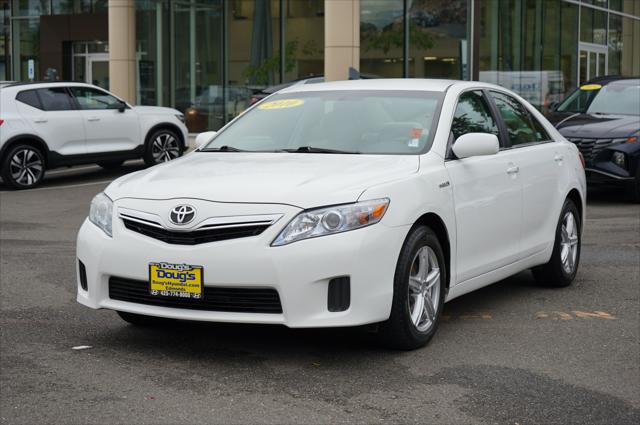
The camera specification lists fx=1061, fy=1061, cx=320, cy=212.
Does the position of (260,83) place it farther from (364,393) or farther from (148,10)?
(364,393)

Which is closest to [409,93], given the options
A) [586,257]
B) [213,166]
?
[213,166]

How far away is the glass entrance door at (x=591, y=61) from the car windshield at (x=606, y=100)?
1696 centimetres

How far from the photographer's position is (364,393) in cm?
517

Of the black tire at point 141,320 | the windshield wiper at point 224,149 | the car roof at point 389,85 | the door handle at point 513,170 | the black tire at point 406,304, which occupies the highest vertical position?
the car roof at point 389,85

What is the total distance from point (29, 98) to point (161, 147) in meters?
2.76

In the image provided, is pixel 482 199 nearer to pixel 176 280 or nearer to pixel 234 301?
pixel 234 301

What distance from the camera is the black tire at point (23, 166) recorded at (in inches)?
655

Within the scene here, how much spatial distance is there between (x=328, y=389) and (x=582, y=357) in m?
1.62

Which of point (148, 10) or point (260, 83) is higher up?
point (148, 10)

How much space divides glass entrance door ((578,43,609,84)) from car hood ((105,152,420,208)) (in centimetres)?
2758

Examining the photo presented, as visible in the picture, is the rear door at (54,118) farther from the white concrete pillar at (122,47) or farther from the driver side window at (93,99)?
the white concrete pillar at (122,47)

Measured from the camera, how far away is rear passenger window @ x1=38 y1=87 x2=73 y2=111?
17359 millimetres

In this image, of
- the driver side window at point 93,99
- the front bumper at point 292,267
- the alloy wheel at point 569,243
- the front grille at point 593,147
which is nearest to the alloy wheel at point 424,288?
the front bumper at point 292,267

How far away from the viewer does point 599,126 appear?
47.7ft
